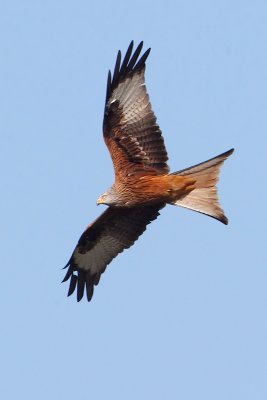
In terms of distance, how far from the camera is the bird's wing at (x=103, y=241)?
1434cm

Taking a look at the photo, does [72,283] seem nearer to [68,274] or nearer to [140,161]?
[68,274]

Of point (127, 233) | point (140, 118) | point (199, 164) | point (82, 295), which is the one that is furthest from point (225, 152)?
point (82, 295)

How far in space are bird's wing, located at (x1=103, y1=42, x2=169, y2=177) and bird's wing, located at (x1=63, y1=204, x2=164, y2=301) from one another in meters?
0.78

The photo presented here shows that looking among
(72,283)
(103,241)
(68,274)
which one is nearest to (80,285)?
(72,283)

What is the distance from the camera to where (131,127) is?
1345 cm

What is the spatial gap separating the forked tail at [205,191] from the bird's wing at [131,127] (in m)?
0.41

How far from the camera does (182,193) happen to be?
13359mm

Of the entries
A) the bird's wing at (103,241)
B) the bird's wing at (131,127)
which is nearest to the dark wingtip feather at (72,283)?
the bird's wing at (103,241)

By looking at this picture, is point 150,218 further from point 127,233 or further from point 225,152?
point 225,152

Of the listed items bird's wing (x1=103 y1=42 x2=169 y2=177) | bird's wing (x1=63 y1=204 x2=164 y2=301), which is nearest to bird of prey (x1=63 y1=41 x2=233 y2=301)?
bird's wing (x1=103 y1=42 x2=169 y2=177)

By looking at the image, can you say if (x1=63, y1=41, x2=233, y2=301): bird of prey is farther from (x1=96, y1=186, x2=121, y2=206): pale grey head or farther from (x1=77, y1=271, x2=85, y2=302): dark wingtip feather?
(x1=77, y1=271, x2=85, y2=302): dark wingtip feather

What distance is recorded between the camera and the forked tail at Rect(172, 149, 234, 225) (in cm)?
1323

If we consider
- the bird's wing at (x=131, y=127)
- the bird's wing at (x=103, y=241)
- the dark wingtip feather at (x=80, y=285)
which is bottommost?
the dark wingtip feather at (x=80, y=285)

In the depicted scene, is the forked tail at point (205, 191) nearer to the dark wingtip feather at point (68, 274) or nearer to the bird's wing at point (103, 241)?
the bird's wing at point (103, 241)
